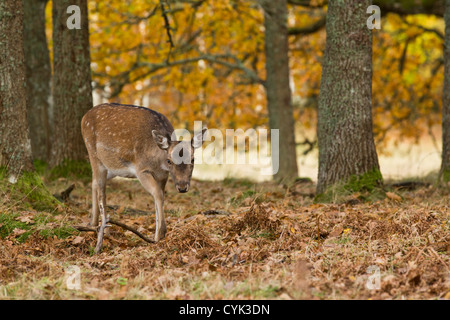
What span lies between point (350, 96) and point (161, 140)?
297cm

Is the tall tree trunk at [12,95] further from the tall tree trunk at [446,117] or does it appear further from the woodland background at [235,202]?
the tall tree trunk at [446,117]

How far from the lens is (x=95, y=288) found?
4.79 m

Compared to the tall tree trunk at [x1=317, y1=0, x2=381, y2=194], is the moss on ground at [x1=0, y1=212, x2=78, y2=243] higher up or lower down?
lower down

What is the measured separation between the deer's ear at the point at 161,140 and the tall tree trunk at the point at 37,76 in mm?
5692

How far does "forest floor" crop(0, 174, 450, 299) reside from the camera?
15.3 feet

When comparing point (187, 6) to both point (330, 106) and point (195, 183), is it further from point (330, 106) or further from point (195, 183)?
point (330, 106)

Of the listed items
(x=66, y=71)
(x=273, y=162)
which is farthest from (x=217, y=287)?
(x=273, y=162)

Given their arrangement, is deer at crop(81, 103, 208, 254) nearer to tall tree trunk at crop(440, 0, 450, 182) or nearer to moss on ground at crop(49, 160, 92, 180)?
moss on ground at crop(49, 160, 92, 180)

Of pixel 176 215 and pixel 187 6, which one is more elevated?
pixel 187 6

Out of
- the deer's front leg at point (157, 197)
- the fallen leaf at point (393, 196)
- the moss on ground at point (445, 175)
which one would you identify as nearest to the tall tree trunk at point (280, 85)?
the moss on ground at point (445, 175)

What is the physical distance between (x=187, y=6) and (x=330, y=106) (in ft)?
25.9

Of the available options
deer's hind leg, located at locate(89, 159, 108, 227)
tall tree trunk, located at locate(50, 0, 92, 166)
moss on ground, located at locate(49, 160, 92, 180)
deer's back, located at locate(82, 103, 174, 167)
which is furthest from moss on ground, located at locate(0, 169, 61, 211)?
tall tree trunk, located at locate(50, 0, 92, 166)

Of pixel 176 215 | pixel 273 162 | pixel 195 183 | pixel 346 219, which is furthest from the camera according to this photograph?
pixel 273 162

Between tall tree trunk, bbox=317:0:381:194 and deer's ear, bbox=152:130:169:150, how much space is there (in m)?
2.68
